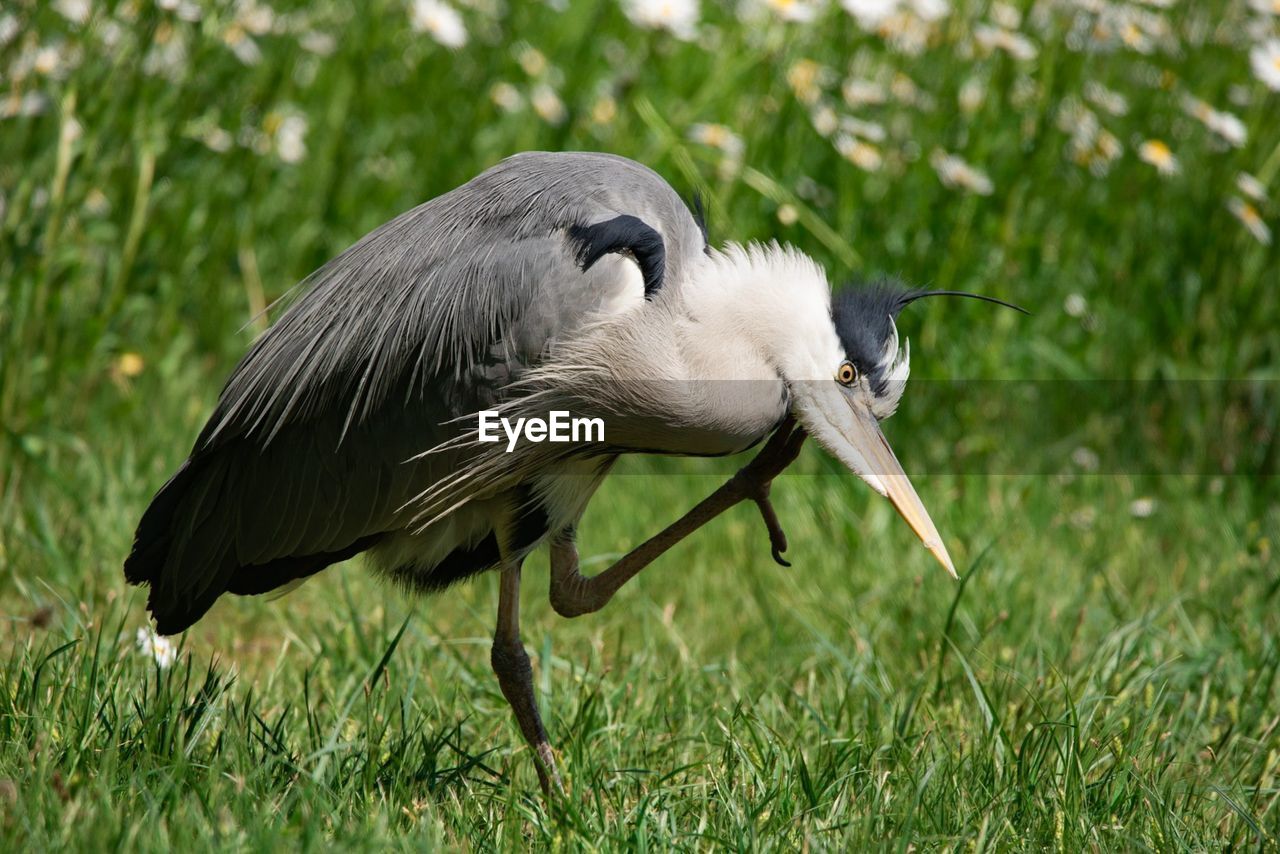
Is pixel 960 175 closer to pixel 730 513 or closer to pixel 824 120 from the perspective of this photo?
pixel 824 120

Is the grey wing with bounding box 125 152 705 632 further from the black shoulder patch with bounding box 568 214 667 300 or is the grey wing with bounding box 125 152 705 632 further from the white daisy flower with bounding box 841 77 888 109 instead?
the white daisy flower with bounding box 841 77 888 109

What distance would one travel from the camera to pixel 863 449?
133 inches

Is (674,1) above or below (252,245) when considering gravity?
above

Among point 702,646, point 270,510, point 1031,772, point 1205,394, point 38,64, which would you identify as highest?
point 38,64

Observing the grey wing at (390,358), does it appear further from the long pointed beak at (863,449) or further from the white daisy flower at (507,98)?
the white daisy flower at (507,98)

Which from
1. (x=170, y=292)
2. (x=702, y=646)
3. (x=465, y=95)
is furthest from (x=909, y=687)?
(x=465, y=95)

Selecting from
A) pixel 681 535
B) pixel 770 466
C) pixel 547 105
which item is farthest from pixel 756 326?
pixel 547 105

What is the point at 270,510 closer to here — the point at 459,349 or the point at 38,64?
the point at 459,349

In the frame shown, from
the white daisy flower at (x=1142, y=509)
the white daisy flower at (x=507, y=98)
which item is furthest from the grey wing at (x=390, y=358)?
the white daisy flower at (x=507, y=98)

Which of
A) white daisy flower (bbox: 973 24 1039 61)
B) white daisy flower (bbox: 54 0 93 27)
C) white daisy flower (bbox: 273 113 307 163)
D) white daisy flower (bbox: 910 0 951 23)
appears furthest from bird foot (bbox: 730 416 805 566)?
white daisy flower (bbox: 273 113 307 163)

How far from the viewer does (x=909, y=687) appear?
13.0 feet

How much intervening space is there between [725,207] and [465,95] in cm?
173

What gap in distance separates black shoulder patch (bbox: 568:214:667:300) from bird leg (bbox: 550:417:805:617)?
55cm

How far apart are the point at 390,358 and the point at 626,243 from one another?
2.26ft
